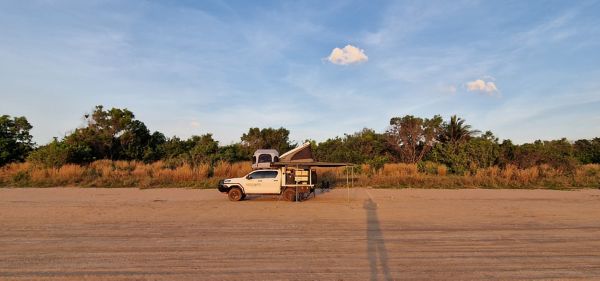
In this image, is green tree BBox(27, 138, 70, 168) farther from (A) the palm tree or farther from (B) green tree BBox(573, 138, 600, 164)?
(B) green tree BBox(573, 138, 600, 164)

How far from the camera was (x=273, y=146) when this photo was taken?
4044 centimetres

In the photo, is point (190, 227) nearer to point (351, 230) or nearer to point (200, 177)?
point (351, 230)

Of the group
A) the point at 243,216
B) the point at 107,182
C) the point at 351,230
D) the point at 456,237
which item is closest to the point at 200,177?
the point at 107,182

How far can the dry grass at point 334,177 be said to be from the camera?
21516 mm

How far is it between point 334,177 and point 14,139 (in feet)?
99.9

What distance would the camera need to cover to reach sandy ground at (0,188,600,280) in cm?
571

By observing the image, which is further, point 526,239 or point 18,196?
point 18,196

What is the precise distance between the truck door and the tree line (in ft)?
45.7

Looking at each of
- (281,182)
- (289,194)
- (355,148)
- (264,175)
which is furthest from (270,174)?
(355,148)

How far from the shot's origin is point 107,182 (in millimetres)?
21766

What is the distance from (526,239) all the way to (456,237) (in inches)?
58.8

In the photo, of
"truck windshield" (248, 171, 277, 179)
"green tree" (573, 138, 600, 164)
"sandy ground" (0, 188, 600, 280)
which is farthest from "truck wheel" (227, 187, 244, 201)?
"green tree" (573, 138, 600, 164)

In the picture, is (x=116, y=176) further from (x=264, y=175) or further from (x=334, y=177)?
(x=334, y=177)

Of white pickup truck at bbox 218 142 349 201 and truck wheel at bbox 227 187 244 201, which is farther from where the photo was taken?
truck wheel at bbox 227 187 244 201
